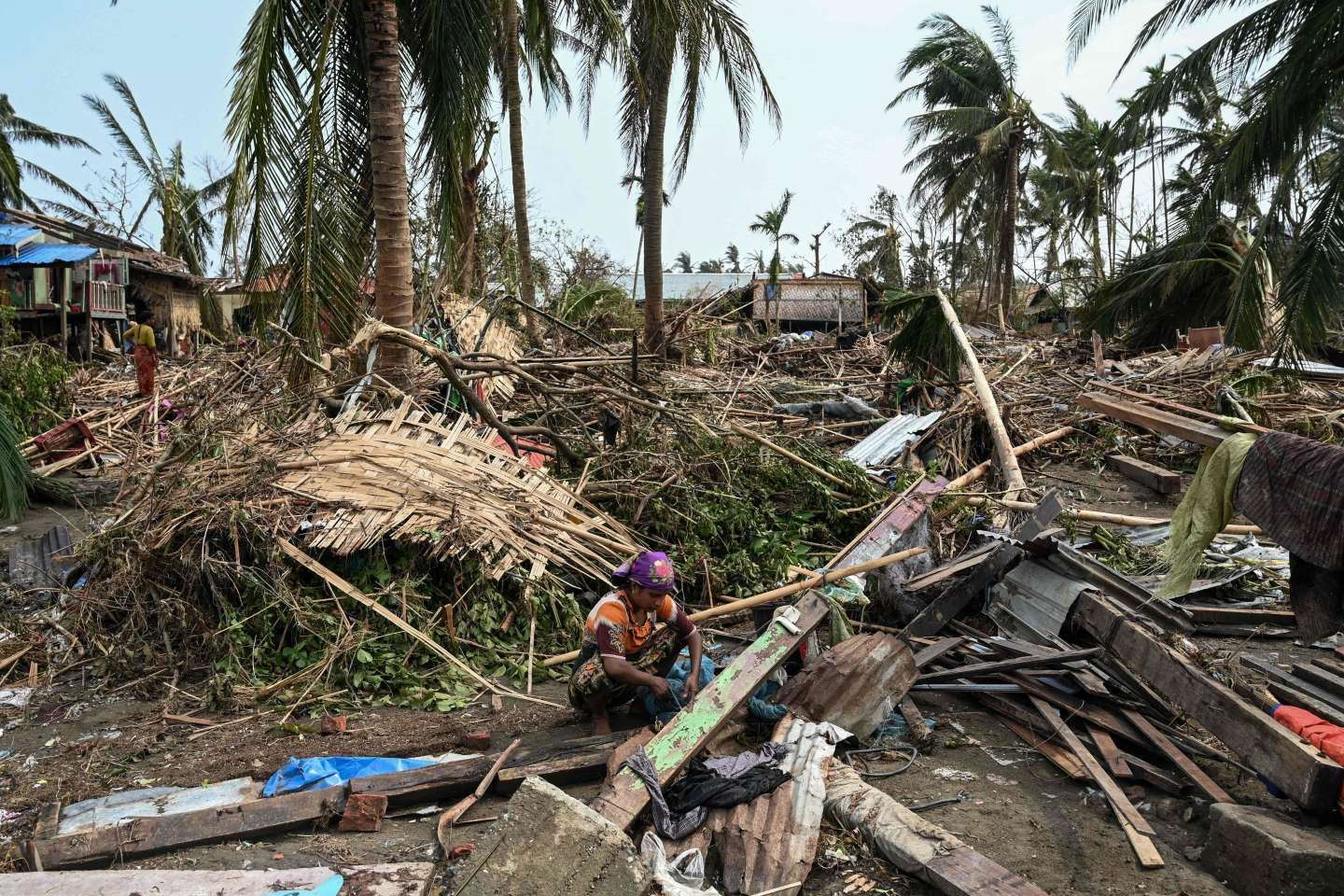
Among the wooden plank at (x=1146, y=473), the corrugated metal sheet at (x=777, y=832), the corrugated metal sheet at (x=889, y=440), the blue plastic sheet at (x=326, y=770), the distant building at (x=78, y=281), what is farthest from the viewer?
the distant building at (x=78, y=281)

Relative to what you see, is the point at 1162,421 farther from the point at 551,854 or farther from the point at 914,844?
the point at 551,854

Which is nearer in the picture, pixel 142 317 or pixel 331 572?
pixel 331 572

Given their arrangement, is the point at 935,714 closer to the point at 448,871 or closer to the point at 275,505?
the point at 448,871

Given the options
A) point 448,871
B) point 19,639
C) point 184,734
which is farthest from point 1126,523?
point 19,639

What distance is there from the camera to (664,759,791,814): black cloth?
12.4 feet

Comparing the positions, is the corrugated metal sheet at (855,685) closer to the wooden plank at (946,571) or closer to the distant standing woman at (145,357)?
the wooden plank at (946,571)

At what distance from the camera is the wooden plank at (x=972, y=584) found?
572 cm

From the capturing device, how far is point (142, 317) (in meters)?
21.2

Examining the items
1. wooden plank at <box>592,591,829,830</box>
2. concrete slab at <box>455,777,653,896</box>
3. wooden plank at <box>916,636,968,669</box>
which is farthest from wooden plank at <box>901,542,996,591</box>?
concrete slab at <box>455,777,653,896</box>

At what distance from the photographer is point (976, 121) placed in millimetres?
27359

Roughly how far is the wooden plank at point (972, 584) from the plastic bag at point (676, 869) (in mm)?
2695

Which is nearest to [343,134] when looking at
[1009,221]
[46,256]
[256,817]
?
[256,817]

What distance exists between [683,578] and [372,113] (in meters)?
4.97

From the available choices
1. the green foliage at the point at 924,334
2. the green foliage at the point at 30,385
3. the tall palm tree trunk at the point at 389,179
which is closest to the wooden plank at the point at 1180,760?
the green foliage at the point at 924,334
